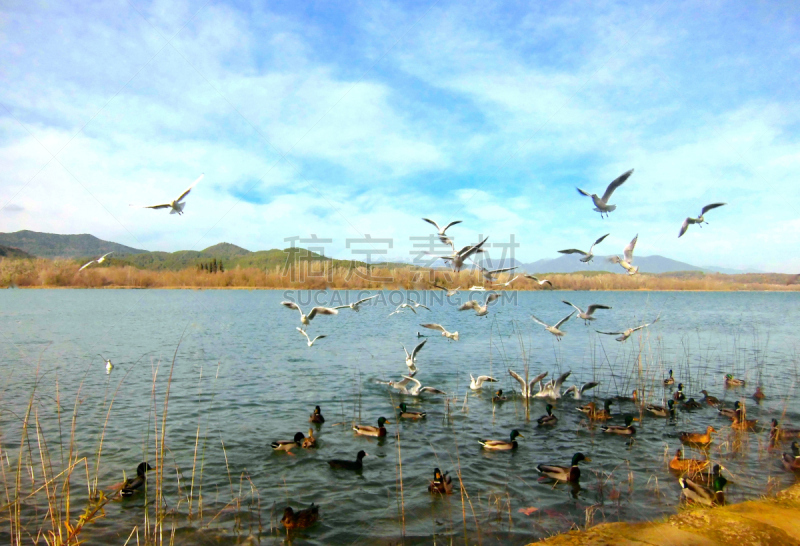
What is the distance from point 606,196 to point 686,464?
19.3ft

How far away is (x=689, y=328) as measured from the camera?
36.7m

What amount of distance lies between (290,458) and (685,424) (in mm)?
10648

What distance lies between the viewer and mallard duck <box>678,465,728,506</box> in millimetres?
7832

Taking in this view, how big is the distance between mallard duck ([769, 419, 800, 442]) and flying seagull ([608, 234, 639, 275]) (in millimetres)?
4788

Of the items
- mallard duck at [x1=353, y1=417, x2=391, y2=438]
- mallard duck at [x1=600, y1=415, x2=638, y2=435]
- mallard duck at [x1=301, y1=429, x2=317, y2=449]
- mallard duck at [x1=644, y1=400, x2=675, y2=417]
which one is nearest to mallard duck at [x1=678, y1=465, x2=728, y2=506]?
mallard duck at [x1=600, y1=415, x2=638, y2=435]

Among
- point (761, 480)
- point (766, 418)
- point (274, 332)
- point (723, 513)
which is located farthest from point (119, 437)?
point (274, 332)

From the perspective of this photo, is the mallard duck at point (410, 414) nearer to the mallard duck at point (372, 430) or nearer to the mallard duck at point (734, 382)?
the mallard duck at point (372, 430)

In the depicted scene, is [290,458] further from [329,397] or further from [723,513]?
[723,513]

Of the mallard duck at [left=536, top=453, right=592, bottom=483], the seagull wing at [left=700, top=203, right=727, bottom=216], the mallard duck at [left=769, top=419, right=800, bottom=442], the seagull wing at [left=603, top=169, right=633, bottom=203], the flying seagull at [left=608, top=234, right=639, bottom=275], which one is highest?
the seagull wing at [left=603, top=169, right=633, bottom=203]

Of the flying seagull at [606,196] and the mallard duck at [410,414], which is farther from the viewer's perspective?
the mallard duck at [410,414]

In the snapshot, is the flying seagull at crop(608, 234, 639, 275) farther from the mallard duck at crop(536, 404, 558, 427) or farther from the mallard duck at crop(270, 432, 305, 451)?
the mallard duck at crop(270, 432, 305, 451)

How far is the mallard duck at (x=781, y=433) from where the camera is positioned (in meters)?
11.1

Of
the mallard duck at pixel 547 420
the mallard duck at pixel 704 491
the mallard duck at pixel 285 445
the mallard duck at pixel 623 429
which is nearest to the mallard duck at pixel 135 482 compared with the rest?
the mallard duck at pixel 285 445

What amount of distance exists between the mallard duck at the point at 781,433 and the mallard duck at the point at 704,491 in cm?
397
